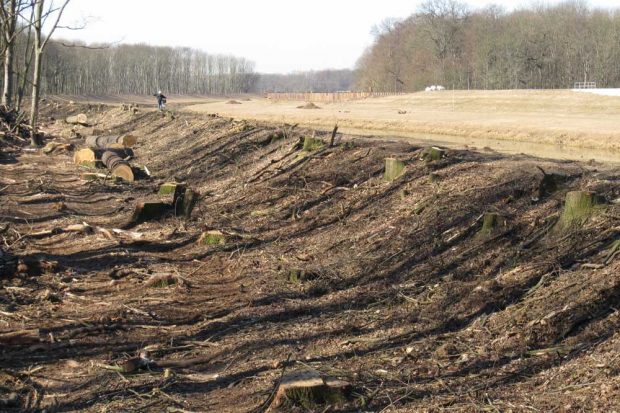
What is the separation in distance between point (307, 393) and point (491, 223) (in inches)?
166

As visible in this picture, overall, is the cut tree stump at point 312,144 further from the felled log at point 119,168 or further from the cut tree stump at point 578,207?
the cut tree stump at point 578,207

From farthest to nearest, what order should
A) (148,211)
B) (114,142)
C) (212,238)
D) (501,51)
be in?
(501,51), (114,142), (148,211), (212,238)

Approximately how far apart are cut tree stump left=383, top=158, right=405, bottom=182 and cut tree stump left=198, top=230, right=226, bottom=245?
2760 mm

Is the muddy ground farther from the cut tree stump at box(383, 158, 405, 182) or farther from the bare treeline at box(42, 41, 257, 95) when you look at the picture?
the bare treeline at box(42, 41, 257, 95)

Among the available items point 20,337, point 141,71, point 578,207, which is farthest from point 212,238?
point 141,71

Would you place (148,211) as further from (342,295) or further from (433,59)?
(433,59)

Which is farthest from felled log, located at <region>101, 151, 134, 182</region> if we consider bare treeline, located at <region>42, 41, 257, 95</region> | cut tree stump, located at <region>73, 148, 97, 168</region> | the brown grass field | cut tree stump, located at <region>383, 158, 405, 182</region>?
bare treeline, located at <region>42, 41, 257, 95</region>

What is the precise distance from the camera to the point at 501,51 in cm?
8269

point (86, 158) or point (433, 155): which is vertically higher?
point (433, 155)

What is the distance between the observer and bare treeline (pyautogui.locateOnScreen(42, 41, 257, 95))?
4008 inches

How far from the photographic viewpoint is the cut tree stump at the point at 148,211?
42.6ft

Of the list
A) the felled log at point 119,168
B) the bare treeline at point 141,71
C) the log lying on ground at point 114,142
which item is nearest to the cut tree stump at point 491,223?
the felled log at point 119,168

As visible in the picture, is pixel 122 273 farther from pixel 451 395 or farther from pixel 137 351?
pixel 451 395

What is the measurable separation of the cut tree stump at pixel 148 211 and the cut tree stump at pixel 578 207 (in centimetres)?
686
